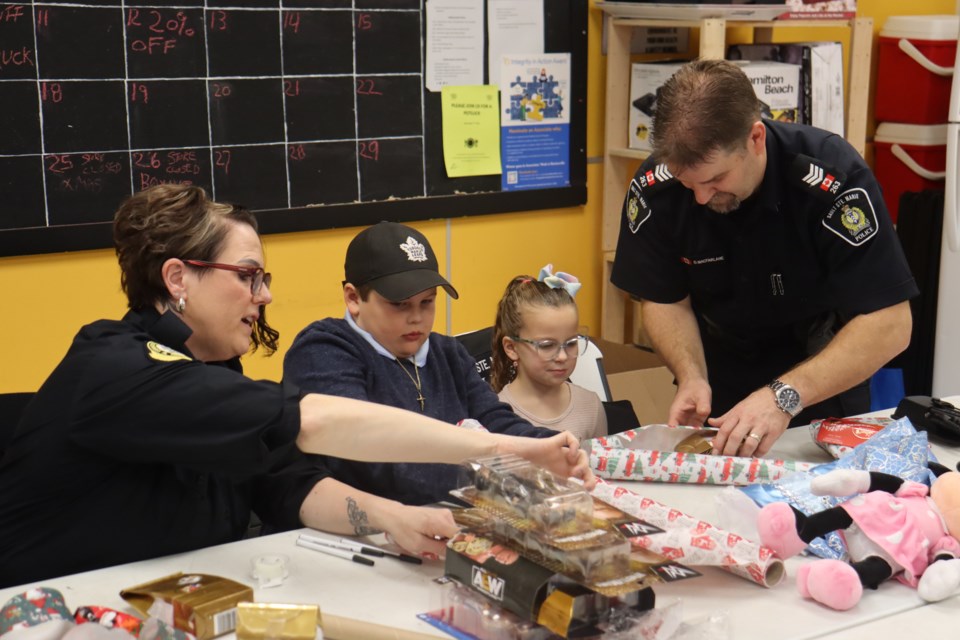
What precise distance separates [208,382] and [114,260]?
2004 millimetres

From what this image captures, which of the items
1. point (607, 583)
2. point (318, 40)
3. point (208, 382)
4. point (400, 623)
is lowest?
point (400, 623)

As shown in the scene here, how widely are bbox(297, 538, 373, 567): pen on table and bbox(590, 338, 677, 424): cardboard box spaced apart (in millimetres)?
1945

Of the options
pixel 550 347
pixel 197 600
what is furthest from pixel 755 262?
pixel 197 600

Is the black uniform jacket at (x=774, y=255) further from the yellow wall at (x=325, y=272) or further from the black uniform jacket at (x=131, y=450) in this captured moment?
the yellow wall at (x=325, y=272)

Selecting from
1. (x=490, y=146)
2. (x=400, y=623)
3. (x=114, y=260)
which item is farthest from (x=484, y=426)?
(x=490, y=146)

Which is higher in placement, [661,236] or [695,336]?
[661,236]

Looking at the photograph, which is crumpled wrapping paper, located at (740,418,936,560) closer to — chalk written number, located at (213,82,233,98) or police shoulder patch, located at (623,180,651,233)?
police shoulder patch, located at (623,180,651,233)

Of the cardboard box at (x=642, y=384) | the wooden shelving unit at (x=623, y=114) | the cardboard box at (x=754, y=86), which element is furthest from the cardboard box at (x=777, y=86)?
the cardboard box at (x=642, y=384)

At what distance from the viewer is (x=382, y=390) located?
212cm

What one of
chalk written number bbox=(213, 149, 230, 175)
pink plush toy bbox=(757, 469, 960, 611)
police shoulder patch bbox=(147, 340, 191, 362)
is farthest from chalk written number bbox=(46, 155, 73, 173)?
pink plush toy bbox=(757, 469, 960, 611)

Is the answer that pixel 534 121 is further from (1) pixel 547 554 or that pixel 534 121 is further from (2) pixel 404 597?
(1) pixel 547 554

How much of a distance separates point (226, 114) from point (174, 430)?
212cm

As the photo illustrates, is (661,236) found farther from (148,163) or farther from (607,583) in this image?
(148,163)

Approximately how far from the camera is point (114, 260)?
3432 mm
